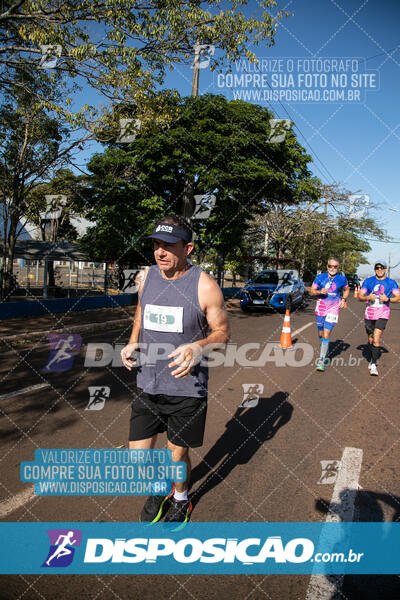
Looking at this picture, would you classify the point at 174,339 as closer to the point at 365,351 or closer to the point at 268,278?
the point at 365,351

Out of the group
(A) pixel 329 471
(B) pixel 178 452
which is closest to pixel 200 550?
(B) pixel 178 452

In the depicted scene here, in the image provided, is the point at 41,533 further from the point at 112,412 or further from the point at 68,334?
the point at 68,334

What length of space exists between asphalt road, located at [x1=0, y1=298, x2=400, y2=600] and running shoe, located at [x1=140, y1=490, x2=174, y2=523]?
0.33 feet

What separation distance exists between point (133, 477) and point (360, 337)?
9.25 meters

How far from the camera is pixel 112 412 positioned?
4914 millimetres

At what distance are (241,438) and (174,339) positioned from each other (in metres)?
2.01

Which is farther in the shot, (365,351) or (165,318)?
(365,351)

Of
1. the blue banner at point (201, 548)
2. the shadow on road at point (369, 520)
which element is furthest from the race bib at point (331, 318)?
the blue banner at point (201, 548)

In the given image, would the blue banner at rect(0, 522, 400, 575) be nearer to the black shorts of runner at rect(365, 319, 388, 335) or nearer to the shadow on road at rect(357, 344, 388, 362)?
the black shorts of runner at rect(365, 319, 388, 335)

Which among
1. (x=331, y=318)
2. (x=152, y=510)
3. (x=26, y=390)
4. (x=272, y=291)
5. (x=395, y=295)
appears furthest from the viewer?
(x=272, y=291)

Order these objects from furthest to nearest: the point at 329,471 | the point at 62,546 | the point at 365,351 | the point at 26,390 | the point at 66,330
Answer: the point at 66,330 → the point at 365,351 → the point at 26,390 → the point at 329,471 → the point at 62,546

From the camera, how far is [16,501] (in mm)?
3010

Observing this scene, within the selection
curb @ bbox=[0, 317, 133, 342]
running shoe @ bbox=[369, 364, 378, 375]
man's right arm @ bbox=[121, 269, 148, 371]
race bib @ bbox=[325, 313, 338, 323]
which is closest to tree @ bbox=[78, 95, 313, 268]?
curb @ bbox=[0, 317, 133, 342]

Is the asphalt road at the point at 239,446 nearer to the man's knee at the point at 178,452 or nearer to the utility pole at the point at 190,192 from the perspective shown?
the man's knee at the point at 178,452
